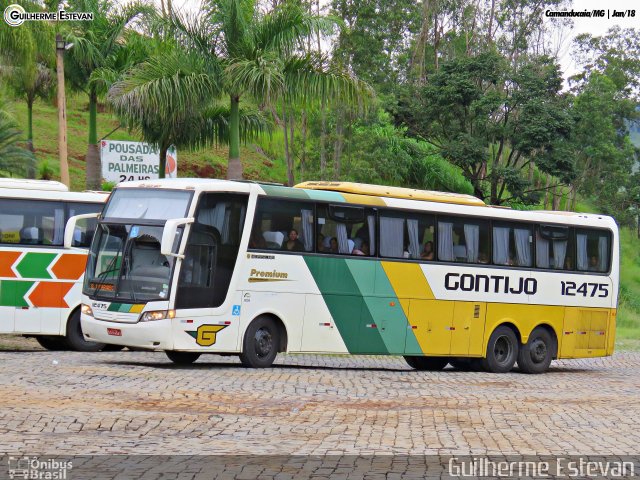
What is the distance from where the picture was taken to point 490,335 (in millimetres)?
22938

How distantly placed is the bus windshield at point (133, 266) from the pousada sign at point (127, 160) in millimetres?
13225

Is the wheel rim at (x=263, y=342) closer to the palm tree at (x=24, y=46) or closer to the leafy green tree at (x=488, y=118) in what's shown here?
the palm tree at (x=24, y=46)

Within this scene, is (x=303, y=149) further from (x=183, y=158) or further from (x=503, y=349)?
(x=503, y=349)

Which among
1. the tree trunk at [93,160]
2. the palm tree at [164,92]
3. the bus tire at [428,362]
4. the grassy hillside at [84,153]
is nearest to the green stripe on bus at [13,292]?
the palm tree at [164,92]

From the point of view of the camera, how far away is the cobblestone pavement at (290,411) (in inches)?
423

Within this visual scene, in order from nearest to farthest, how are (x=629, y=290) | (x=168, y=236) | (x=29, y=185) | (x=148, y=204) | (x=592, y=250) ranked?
(x=168, y=236)
(x=148, y=204)
(x=29, y=185)
(x=592, y=250)
(x=629, y=290)

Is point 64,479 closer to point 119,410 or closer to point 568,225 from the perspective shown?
point 119,410

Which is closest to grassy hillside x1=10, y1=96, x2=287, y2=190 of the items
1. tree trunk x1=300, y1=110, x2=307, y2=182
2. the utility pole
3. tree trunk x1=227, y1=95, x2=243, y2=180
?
tree trunk x1=300, y1=110, x2=307, y2=182

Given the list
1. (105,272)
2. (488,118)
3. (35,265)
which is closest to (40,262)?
(35,265)

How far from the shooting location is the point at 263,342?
1944 centimetres

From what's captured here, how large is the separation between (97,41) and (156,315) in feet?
57.1

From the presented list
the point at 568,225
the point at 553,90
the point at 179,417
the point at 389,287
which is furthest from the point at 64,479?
the point at 553,90

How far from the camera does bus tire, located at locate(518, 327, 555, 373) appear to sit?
77.2 feet

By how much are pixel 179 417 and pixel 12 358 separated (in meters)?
7.95
